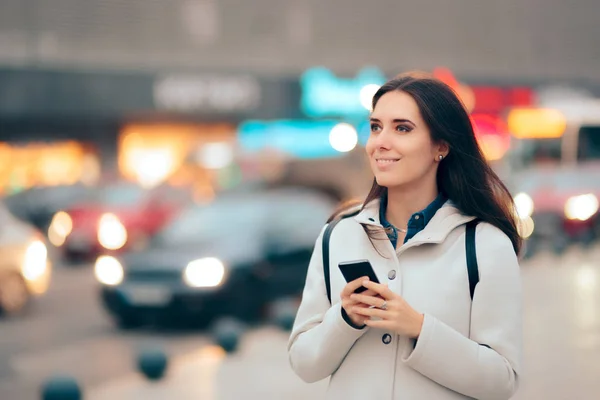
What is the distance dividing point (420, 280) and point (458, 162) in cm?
43

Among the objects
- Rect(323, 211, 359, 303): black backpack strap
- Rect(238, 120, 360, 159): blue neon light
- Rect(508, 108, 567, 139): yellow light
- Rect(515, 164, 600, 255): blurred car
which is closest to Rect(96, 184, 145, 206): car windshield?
Rect(515, 164, 600, 255): blurred car

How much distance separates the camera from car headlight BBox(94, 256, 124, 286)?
12.4m

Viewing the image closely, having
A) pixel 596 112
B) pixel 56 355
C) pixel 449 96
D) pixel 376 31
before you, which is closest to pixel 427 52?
pixel 376 31

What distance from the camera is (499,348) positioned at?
2926mm

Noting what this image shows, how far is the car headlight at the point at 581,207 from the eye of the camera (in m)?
23.1

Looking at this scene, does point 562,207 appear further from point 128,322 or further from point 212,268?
point 128,322

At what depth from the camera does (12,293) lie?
14109 millimetres

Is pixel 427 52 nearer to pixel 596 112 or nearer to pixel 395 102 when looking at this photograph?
pixel 596 112

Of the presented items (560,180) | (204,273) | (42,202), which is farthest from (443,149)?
(42,202)

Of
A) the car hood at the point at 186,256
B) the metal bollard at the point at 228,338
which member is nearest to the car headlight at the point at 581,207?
the car hood at the point at 186,256

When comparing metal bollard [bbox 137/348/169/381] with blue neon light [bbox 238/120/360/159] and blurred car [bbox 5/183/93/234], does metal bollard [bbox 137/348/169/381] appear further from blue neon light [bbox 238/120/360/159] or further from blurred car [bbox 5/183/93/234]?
blue neon light [bbox 238/120/360/159]

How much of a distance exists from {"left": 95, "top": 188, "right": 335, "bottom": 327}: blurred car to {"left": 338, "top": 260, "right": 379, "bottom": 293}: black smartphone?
9.42 m

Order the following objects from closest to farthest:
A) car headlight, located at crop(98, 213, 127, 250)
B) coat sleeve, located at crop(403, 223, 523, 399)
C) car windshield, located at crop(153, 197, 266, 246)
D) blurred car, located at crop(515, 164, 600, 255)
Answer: coat sleeve, located at crop(403, 223, 523, 399) < car windshield, located at crop(153, 197, 266, 246) < car headlight, located at crop(98, 213, 127, 250) < blurred car, located at crop(515, 164, 600, 255)

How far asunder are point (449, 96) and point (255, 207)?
1100 cm
